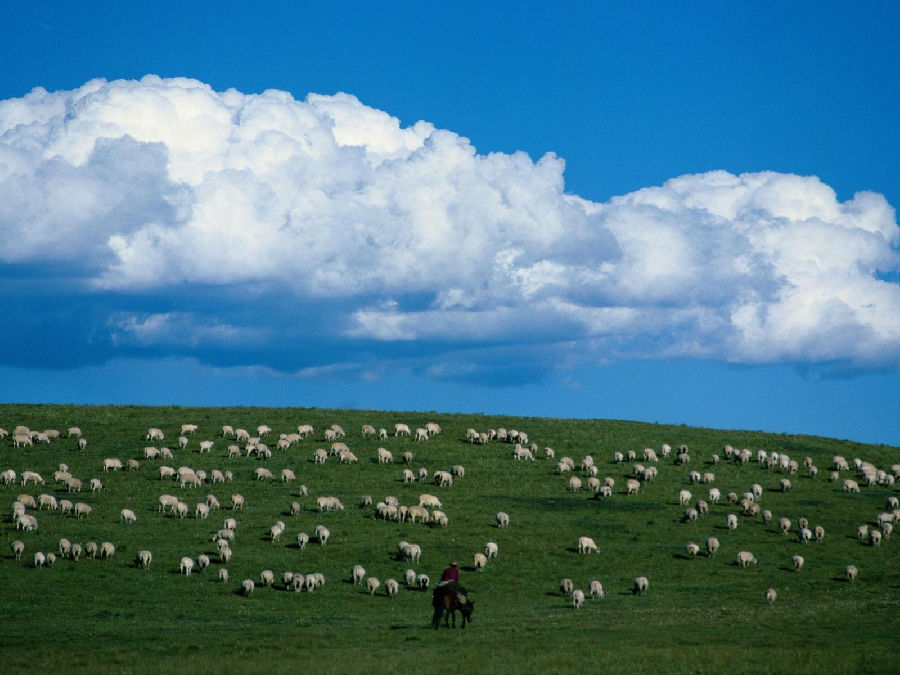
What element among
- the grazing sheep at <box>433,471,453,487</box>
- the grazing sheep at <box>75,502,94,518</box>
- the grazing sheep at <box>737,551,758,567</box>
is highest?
the grazing sheep at <box>433,471,453,487</box>

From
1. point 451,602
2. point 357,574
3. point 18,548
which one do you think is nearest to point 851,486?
point 357,574

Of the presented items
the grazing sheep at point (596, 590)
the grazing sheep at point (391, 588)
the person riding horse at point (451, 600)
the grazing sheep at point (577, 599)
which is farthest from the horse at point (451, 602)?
the grazing sheep at point (596, 590)

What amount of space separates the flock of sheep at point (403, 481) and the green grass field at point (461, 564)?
56 cm

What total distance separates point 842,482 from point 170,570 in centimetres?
4913

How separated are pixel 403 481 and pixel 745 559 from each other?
75.6 ft

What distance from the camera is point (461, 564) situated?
5422 cm

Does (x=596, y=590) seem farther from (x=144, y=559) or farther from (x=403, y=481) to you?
(x=403, y=481)

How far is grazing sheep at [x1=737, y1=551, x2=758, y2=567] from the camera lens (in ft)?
187

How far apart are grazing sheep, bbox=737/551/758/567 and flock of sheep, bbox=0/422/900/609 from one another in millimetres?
52

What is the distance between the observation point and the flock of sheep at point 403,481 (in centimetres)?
5181

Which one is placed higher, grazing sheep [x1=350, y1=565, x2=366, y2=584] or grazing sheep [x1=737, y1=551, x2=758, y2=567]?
grazing sheep [x1=737, y1=551, x2=758, y2=567]

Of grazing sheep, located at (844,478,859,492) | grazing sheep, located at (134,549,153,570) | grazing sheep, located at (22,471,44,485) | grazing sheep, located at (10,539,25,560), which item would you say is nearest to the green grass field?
grazing sheep, located at (10,539,25,560)

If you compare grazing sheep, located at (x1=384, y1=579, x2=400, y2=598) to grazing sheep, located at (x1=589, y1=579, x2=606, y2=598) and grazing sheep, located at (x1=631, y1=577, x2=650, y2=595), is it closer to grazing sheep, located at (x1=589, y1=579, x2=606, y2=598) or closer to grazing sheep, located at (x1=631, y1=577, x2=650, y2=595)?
grazing sheep, located at (x1=589, y1=579, x2=606, y2=598)

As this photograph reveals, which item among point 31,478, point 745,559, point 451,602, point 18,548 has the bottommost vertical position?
point 451,602
